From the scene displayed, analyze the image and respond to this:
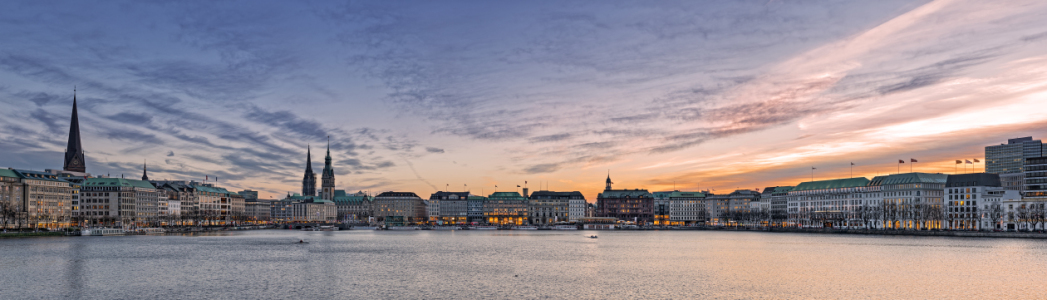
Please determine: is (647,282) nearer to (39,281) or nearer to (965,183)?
(39,281)

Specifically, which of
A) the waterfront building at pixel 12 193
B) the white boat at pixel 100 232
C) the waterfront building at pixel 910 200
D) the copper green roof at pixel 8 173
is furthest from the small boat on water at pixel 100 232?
the waterfront building at pixel 910 200

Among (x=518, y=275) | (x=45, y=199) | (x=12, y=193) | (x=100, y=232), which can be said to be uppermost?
(x=12, y=193)

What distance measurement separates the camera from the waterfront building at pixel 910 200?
→ 162875 millimetres

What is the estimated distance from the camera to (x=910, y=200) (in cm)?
17500

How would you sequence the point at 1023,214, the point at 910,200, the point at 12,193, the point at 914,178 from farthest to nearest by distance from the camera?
the point at 914,178, the point at 910,200, the point at 12,193, the point at 1023,214

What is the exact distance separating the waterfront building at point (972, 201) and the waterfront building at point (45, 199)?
20735 centimetres

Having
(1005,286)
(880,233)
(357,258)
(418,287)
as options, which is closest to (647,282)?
(418,287)

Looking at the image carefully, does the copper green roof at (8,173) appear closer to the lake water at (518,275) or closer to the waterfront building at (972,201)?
the lake water at (518,275)

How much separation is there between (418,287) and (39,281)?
28299mm

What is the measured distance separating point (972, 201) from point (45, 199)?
21493 cm

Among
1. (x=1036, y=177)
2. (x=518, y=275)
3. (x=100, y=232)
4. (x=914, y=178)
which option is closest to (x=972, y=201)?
(x=1036, y=177)

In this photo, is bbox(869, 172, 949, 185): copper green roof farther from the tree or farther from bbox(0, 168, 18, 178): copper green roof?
bbox(0, 168, 18, 178): copper green roof

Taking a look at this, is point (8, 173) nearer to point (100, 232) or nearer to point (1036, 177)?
point (100, 232)

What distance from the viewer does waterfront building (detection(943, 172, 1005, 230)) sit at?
156 meters
